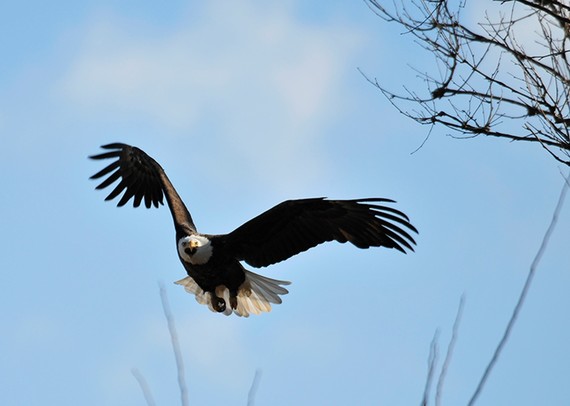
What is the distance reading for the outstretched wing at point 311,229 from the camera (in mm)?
5977

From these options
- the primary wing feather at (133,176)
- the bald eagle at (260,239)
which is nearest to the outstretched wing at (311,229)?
the bald eagle at (260,239)

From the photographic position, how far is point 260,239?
6.33 m

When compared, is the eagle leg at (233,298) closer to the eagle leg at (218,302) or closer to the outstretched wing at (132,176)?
the eagle leg at (218,302)

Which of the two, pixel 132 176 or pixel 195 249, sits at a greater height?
pixel 132 176

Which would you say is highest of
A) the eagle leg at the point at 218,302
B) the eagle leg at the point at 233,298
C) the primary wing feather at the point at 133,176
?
the primary wing feather at the point at 133,176

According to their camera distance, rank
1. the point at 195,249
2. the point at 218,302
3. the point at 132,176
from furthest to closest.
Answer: the point at 132,176 < the point at 218,302 < the point at 195,249

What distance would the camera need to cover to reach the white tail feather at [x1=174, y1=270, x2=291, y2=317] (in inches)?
266

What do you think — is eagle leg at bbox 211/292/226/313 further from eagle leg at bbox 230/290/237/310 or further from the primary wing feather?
the primary wing feather

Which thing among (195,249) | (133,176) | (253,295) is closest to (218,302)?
(253,295)

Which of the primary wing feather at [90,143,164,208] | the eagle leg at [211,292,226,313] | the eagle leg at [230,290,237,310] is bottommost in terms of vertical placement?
the eagle leg at [211,292,226,313]

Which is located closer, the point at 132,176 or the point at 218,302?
the point at 218,302

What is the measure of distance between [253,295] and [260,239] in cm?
64

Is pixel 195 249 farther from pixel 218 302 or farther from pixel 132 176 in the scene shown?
pixel 132 176

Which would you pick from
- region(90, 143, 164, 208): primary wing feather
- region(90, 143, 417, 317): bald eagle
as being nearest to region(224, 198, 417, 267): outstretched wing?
region(90, 143, 417, 317): bald eagle
